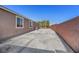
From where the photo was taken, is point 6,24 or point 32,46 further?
point 6,24

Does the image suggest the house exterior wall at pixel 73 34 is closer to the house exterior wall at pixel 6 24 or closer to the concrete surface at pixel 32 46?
the concrete surface at pixel 32 46

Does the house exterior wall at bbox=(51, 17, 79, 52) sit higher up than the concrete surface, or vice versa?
the house exterior wall at bbox=(51, 17, 79, 52)

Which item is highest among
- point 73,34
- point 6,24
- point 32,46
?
point 6,24

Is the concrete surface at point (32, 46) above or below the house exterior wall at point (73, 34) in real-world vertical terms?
below

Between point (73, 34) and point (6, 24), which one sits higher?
point (6, 24)

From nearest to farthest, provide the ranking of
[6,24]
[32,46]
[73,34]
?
[73,34]
[32,46]
[6,24]

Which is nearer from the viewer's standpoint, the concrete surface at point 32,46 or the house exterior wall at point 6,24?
the concrete surface at point 32,46

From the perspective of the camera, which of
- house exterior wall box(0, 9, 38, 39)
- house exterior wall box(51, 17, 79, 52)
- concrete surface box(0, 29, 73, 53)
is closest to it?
house exterior wall box(51, 17, 79, 52)

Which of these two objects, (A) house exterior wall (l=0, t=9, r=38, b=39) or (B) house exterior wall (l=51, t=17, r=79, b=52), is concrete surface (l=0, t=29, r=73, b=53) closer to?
(B) house exterior wall (l=51, t=17, r=79, b=52)

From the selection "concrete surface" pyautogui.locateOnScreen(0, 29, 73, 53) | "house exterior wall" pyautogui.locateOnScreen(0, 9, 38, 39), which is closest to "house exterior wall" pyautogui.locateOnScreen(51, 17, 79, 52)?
"concrete surface" pyautogui.locateOnScreen(0, 29, 73, 53)

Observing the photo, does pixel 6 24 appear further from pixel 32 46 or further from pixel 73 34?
pixel 73 34

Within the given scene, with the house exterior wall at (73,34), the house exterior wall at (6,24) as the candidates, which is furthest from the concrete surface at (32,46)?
the house exterior wall at (6,24)

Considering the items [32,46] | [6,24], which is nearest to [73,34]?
[32,46]
